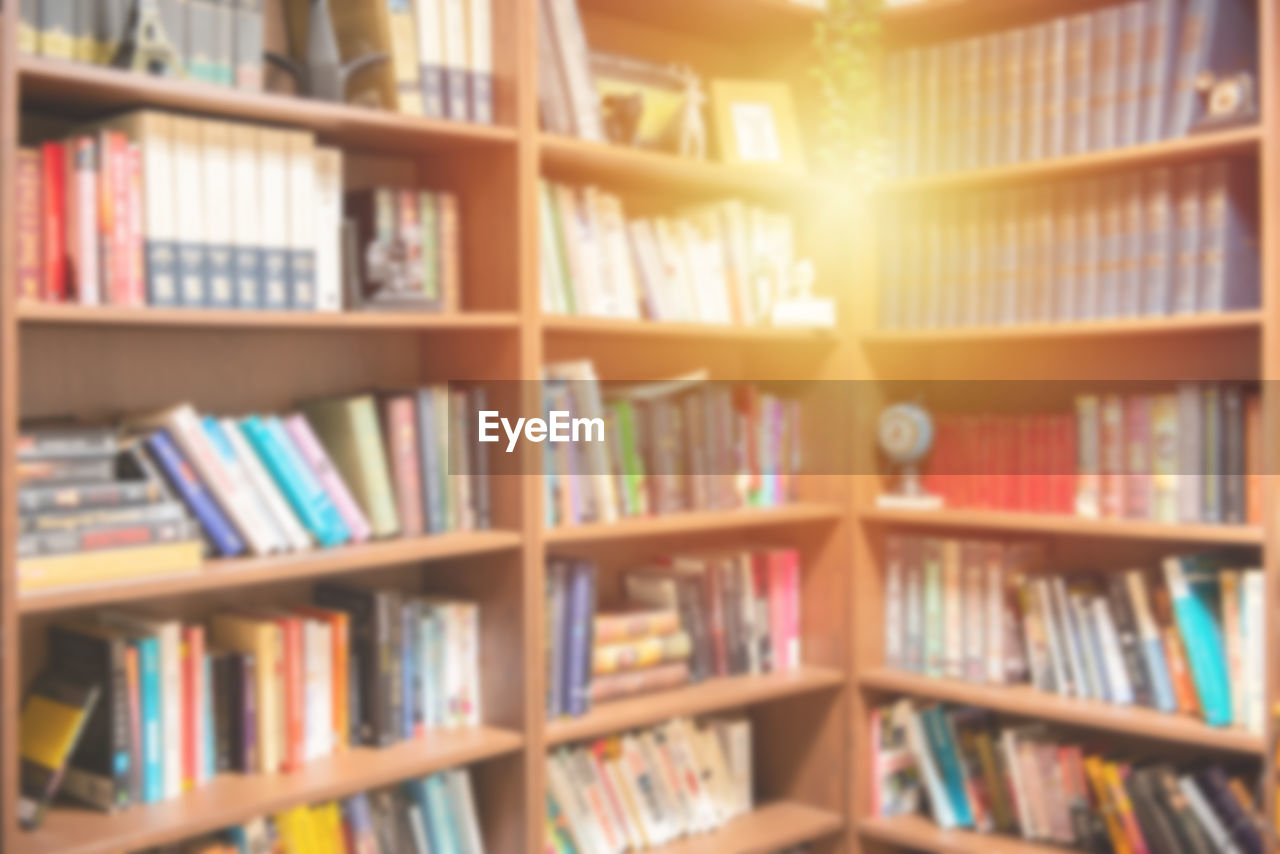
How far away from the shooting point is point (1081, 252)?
258 centimetres

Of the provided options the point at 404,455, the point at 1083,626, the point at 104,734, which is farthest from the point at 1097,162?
the point at 104,734

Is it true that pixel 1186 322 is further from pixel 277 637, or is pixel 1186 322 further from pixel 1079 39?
pixel 277 637

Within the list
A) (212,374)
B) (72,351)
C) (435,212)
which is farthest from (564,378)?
(72,351)

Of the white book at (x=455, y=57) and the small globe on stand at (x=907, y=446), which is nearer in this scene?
the white book at (x=455, y=57)

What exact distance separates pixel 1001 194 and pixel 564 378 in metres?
1.02

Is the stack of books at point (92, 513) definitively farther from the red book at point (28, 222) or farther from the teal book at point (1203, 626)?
the teal book at point (1203, 626)

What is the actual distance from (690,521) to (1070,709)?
0.85 metres

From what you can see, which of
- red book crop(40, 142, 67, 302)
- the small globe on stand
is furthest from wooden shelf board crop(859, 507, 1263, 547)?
red book crop(40, 142, 67, 302)

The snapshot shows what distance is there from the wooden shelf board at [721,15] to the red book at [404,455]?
103 centimetres

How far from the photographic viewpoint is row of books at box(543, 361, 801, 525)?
97.9 inches

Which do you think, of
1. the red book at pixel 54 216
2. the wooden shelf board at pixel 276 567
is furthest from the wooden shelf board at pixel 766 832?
the red book at pixel 54 216

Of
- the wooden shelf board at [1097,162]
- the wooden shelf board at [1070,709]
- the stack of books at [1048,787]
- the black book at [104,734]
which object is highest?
the wooden shelf board at [1097,162]

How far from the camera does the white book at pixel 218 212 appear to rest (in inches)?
79.0

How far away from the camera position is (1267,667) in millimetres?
2291
